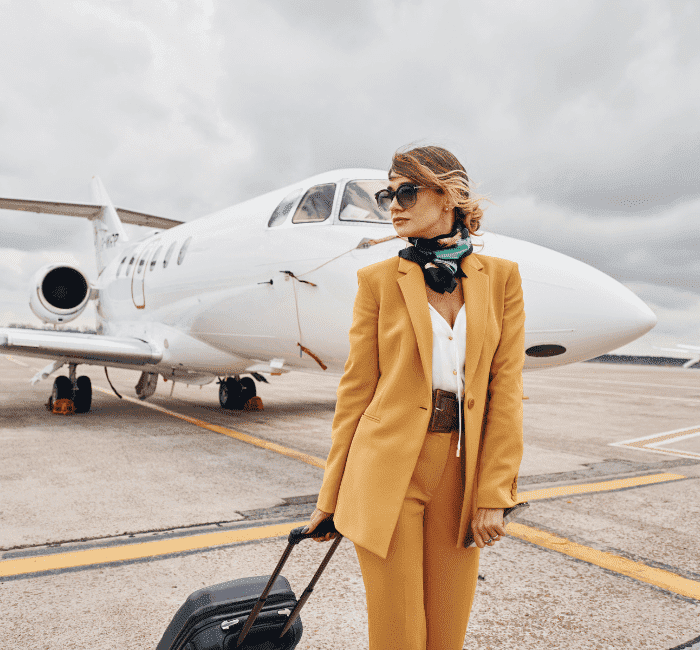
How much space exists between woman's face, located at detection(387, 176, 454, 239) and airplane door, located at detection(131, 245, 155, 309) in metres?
8.54

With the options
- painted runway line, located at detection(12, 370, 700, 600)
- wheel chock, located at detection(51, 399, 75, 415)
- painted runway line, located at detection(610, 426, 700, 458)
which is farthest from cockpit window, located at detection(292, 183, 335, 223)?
wheel chock, located at detection(51, 399, 75, 415)

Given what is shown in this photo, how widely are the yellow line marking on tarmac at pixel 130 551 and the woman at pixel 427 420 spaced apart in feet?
7.08

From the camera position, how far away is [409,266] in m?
1.64

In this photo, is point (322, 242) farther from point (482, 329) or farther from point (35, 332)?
point (35, 332)

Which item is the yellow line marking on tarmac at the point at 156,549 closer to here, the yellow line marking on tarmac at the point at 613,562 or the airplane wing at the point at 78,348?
the yellow line marking on tarmac at the point at 613,562

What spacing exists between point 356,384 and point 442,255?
1.46ft

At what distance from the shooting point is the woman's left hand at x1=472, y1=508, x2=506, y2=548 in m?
1.53

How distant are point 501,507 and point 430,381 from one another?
38 centimetres

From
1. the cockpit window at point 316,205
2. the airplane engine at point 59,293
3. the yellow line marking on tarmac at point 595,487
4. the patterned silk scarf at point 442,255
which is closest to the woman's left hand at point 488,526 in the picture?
the patterned silk scarf at point 442,255

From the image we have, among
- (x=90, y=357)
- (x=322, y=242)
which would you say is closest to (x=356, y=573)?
(x=322, y=242)

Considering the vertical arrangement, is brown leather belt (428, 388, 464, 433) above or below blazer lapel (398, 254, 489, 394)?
below

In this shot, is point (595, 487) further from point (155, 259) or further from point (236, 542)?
point (155, 259)

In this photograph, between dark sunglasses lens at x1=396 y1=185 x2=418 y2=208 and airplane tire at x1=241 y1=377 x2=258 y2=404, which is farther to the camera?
airplane tire at x1=241 y1=377 x2=258 y2=404

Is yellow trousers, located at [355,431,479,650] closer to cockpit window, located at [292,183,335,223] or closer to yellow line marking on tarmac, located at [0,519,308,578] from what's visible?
yellow line marking on tarmac, located at [0,519,308,578]
